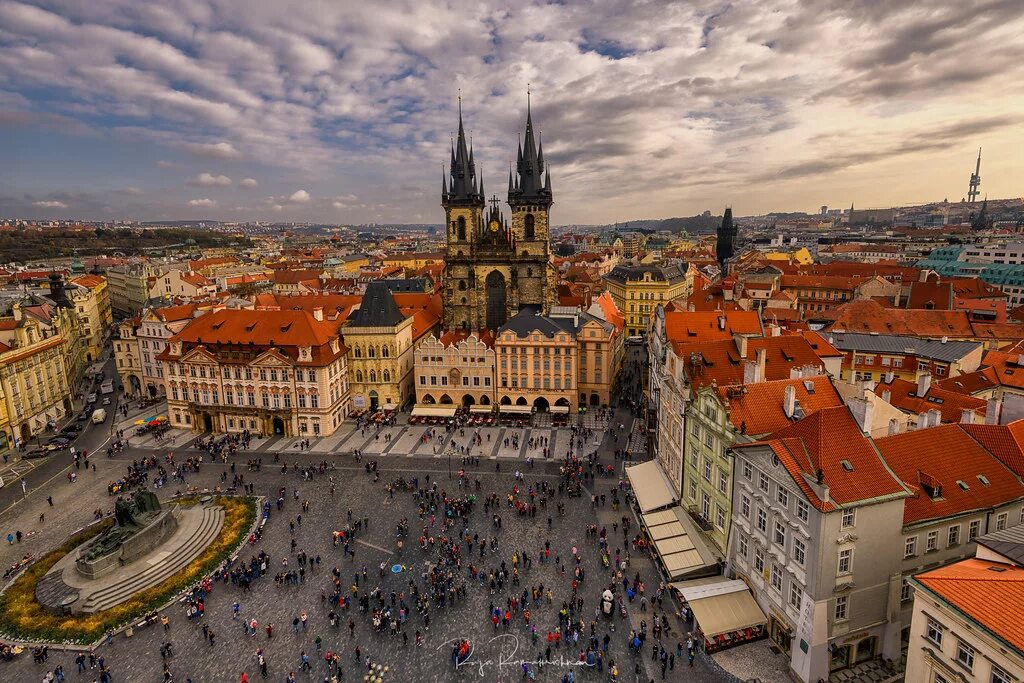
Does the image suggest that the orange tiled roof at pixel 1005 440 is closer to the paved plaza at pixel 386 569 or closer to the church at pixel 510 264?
the paved plaza at pixel 386 569

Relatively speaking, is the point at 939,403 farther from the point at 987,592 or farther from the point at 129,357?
the point at 129,357

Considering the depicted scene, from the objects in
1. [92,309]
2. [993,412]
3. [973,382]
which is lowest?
[973,382]

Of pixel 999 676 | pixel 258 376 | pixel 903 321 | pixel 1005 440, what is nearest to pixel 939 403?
pixel 1005 440

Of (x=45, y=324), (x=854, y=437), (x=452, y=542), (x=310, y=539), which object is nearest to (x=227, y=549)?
(x=310, y=539)

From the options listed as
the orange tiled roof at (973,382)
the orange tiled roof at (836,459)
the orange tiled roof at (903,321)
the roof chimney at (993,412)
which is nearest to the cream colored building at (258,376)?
the orange tiled roof at (836,459)

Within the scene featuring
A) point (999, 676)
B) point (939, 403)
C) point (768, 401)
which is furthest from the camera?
point (939, 403)

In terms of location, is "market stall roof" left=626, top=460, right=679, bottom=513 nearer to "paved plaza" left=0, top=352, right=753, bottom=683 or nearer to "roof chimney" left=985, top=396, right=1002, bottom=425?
"paved plaza" left=0, top=352, right=753, bottom=683
